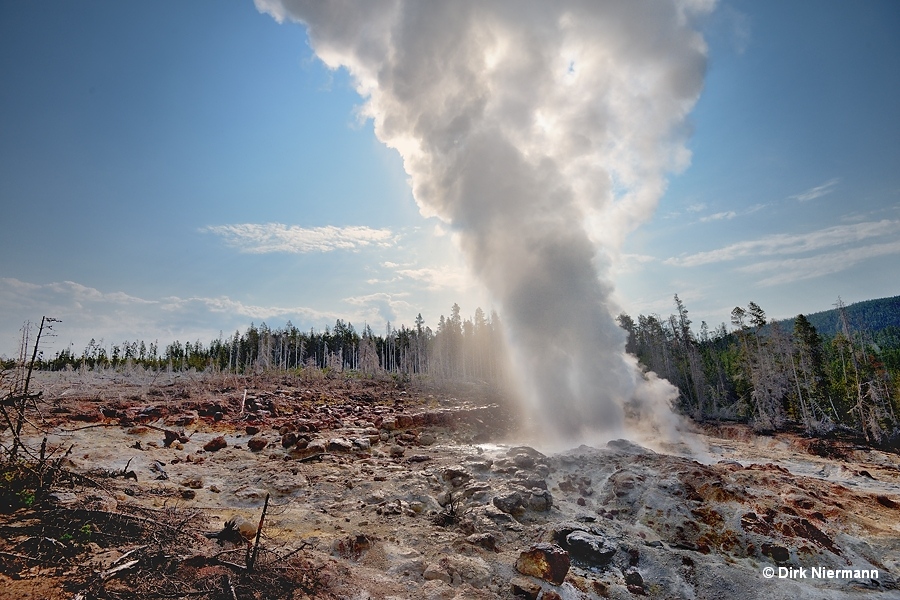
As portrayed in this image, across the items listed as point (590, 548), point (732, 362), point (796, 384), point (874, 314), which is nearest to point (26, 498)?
point (590, 548)

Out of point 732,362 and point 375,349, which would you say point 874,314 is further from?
point 375,349

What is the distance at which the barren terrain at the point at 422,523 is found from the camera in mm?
6066

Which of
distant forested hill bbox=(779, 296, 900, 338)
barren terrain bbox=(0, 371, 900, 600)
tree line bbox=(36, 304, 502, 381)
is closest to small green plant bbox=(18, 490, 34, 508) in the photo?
barren terrain bbox=(0, 371, 900, 600)

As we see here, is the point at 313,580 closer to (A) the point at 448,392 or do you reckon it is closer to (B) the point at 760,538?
(B) the point at 760,538

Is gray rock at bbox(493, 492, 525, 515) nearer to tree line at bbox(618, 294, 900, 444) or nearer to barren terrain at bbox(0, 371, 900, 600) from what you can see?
barren terrain at bbox(0, 371, 900, 600)

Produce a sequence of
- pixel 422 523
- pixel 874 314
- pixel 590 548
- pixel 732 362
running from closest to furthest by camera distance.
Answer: pixel 590 548 → pixel 422 523 → pixel 732 362 → pixel 874 314

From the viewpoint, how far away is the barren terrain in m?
6.07

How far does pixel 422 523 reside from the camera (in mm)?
9789

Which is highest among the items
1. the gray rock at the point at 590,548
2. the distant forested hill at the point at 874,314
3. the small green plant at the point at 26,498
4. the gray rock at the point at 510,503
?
the distant forested hill at the point at 874,314

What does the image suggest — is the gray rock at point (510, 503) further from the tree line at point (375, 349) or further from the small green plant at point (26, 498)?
the tree line at point (375, 349)

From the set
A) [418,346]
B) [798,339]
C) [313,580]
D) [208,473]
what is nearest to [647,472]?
[313,580]

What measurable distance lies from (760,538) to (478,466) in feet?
25.5

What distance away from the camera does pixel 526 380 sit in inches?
1033

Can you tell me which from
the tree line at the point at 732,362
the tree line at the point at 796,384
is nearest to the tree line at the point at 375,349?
the tree line at the point at 732,362
